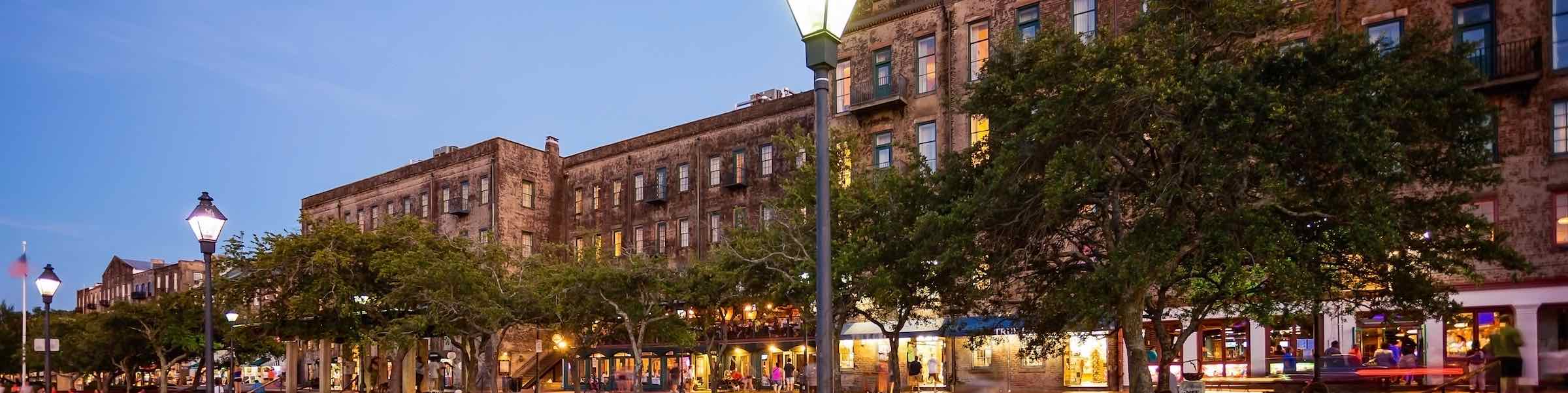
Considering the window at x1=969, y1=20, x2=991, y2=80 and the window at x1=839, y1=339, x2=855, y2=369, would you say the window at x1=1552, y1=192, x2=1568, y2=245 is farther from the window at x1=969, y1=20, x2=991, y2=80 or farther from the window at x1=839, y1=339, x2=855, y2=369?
the window at x1=839, y1=339, x2=855, y2=369

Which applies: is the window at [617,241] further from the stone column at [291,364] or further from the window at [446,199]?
the stone column at [291,364]

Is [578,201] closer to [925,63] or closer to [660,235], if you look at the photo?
[660,235]

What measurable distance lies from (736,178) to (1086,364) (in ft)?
59.2

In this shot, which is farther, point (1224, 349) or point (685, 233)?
point (685, 233)

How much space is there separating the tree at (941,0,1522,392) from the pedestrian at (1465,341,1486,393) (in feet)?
Result: 8.20

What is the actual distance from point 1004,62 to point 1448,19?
53.6 feet

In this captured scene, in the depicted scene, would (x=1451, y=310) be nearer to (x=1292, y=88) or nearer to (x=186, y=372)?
(x=1292, y=88)

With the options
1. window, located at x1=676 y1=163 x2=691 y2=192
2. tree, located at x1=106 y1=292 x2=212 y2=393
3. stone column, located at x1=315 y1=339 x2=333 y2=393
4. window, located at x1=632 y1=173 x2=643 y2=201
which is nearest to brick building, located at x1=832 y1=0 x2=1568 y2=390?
window, located at x1=676 y1=163 x2=691 y2=192

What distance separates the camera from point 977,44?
129 ft

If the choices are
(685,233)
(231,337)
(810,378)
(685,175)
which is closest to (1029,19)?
(810,378)

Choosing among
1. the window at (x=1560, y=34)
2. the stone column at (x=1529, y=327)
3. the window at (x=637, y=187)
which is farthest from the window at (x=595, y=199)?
the window at (x=1560, y=34)

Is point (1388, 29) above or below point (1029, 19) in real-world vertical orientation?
below

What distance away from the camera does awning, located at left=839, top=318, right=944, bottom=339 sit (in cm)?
3953

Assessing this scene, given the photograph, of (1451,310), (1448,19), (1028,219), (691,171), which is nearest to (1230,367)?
(1448,19)
